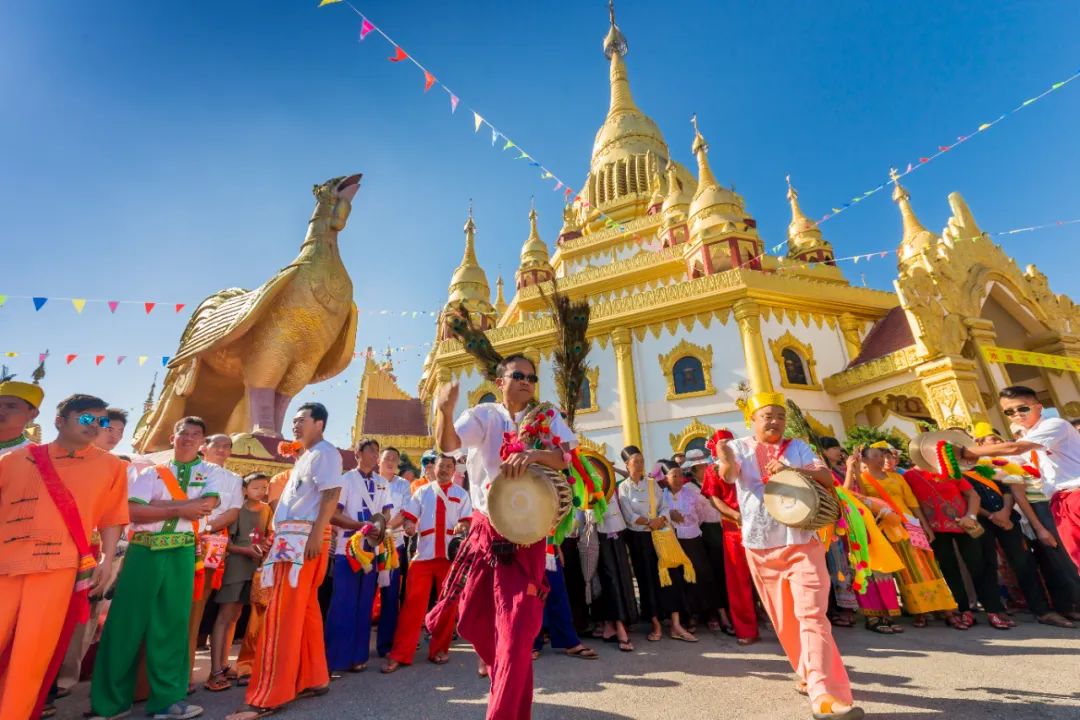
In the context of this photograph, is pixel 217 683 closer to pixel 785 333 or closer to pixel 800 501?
pixel 800 501

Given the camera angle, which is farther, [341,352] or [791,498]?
[341,352]

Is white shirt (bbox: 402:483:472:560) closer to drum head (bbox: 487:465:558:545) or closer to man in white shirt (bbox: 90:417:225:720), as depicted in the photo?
man in white shirt (bbox: 90:417:225:720)

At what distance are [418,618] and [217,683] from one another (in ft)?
4.27

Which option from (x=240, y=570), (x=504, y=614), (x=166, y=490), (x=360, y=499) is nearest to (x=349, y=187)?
(x=360, y=499)

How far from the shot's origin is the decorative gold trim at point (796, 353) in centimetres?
1568

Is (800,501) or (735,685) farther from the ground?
(800,501)

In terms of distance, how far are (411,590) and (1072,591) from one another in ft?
19.2

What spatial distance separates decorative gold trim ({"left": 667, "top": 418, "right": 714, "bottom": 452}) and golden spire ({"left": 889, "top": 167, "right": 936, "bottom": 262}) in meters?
8.88

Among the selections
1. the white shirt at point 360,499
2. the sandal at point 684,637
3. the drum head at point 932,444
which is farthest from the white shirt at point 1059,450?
the white shirt at point 360,499

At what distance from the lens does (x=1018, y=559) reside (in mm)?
5039

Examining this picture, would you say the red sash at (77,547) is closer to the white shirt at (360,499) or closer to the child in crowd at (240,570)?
the child in crowd at (240,570)

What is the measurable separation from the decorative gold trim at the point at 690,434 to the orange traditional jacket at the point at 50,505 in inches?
575

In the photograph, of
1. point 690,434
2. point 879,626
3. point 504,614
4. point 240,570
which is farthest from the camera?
point 690,434

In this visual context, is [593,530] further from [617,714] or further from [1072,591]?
[1072,591]
